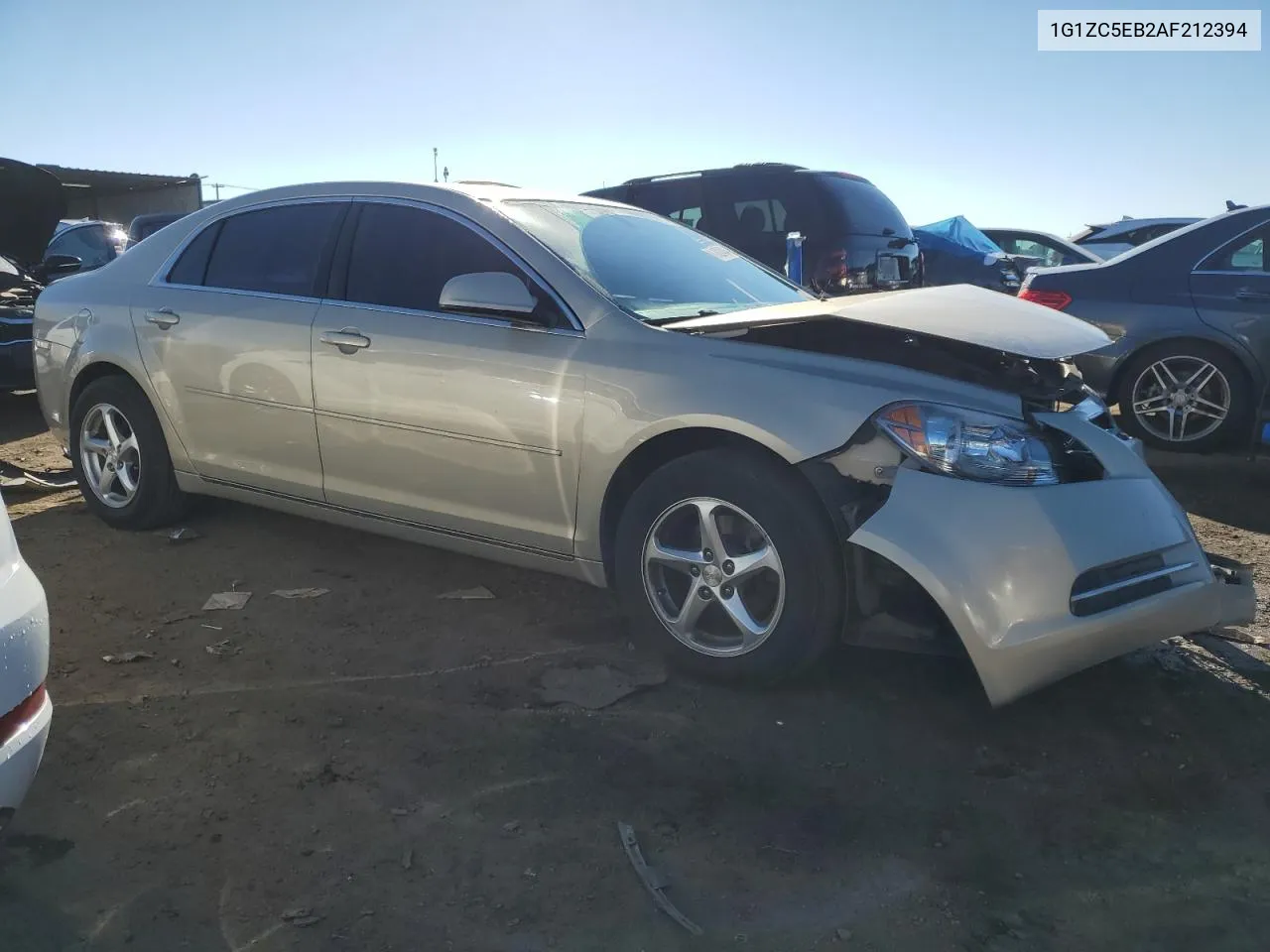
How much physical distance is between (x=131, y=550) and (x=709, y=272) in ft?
9.44

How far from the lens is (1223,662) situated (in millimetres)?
3473

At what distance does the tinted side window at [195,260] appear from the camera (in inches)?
183

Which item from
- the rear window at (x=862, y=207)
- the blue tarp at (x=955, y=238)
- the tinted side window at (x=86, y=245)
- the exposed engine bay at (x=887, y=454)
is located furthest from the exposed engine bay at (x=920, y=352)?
the blue tarp at (x=955, y=238)

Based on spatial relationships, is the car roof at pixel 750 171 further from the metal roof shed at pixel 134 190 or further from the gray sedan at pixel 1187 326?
the metal roof shed at pixel 134 190

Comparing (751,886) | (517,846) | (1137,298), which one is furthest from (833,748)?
(1137,298)

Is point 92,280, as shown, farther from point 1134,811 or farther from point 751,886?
point 1134,811

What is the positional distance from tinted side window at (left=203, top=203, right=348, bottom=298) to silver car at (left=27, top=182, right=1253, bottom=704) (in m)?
0.01

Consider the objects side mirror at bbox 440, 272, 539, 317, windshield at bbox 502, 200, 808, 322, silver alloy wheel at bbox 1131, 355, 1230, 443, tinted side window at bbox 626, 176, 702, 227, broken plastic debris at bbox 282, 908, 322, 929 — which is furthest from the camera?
tinted side window at bbox 626, 176, 702, 227

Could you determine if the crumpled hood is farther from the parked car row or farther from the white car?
the white car

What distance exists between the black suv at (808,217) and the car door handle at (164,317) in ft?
16.0

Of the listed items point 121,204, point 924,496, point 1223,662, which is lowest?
point 1223,662

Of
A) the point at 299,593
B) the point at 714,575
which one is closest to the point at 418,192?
the point at 299,593

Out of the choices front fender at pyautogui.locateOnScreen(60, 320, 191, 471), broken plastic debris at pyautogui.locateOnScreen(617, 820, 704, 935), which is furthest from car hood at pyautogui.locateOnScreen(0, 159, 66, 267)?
broken plastic debris at pyautogui.locateOnScreen(617, 820, 704, 935)

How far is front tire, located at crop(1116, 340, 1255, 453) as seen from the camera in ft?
20.6
